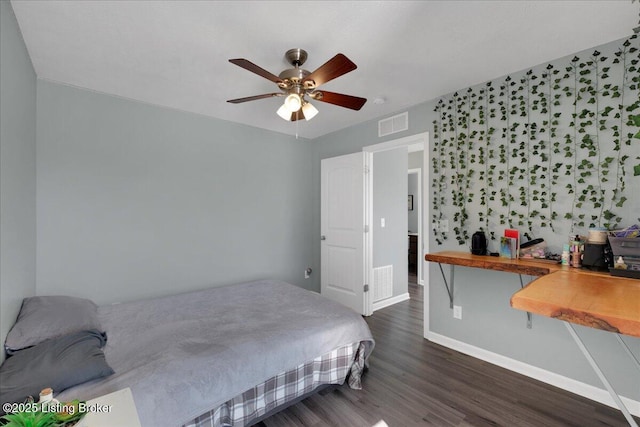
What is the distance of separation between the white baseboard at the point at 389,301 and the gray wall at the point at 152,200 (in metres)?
1.22

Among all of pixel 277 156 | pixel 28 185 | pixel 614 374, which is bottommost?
pixel 614 374

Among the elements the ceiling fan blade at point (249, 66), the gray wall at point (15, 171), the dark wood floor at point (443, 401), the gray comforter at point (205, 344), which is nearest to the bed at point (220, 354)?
the gray comforter at point (205, 344)

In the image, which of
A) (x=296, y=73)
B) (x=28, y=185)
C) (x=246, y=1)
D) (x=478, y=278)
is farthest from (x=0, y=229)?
(x=478, y=278)

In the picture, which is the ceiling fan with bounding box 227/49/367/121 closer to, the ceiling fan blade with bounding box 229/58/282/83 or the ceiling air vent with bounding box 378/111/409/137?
the ceiling fan blade with bounding box 229/58/282/83

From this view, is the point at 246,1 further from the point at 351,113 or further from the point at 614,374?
the point at 614,374

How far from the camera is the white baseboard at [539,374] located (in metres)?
1.94

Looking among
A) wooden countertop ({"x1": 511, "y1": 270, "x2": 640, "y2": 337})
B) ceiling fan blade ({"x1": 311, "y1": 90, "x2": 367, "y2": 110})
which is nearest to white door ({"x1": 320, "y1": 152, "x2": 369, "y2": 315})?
ceiling fan blade ({"x1": 311, "y1": 90, "x2": 367, "y2": 110})

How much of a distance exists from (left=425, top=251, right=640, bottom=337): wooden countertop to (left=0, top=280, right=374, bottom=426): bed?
4.08ft

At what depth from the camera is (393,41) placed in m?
1.93

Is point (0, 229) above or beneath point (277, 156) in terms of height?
beneath

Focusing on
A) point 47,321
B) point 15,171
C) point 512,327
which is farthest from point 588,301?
point 15,171

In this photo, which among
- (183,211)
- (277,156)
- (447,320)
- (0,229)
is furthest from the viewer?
(277,156)

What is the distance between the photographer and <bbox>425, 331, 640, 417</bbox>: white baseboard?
1.94m

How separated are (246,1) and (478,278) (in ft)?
9.41
